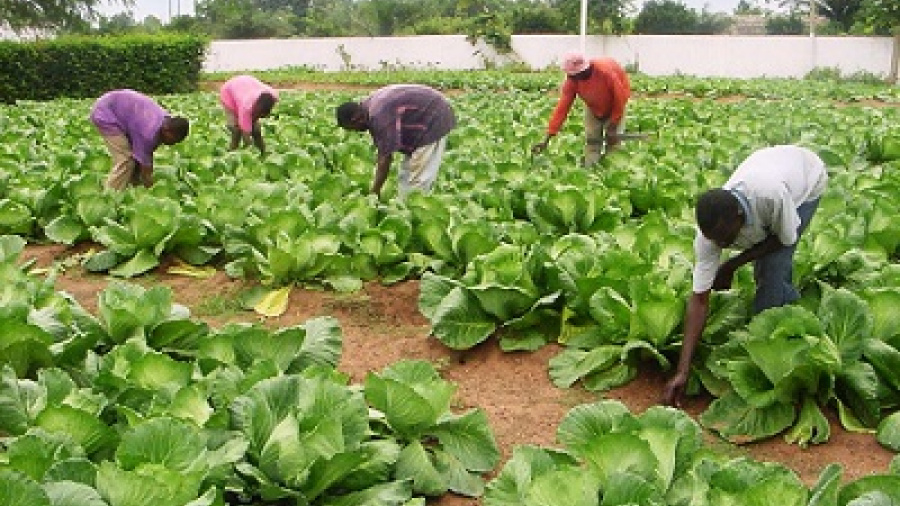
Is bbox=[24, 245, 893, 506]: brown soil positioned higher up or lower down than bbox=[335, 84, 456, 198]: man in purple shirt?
lower down

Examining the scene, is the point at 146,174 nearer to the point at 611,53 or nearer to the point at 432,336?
the point at 432,336

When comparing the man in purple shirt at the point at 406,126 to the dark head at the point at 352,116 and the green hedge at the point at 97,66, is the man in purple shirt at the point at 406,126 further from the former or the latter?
the green hedge at the point at 97,66

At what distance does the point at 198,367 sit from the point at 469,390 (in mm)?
1355

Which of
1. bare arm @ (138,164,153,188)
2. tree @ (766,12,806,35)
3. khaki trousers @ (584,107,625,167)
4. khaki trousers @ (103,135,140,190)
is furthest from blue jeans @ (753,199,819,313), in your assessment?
tree @ (766,12,806,35)

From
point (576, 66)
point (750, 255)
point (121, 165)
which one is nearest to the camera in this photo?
point (750, 255)

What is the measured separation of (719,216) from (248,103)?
6.57m

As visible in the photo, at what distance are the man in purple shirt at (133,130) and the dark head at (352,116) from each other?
3.94ft

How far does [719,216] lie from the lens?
13.4 feet

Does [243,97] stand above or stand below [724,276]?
above

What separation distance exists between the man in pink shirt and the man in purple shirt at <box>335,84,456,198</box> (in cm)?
229

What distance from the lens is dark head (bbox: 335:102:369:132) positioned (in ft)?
23.8

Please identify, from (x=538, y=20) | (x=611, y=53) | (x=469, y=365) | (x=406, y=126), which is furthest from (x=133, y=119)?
(x=538, y=20)

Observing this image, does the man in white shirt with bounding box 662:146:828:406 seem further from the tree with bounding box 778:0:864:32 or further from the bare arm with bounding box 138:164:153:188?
the tree with bounding box 778:0:864:32

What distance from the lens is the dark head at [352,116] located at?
23.8ft
